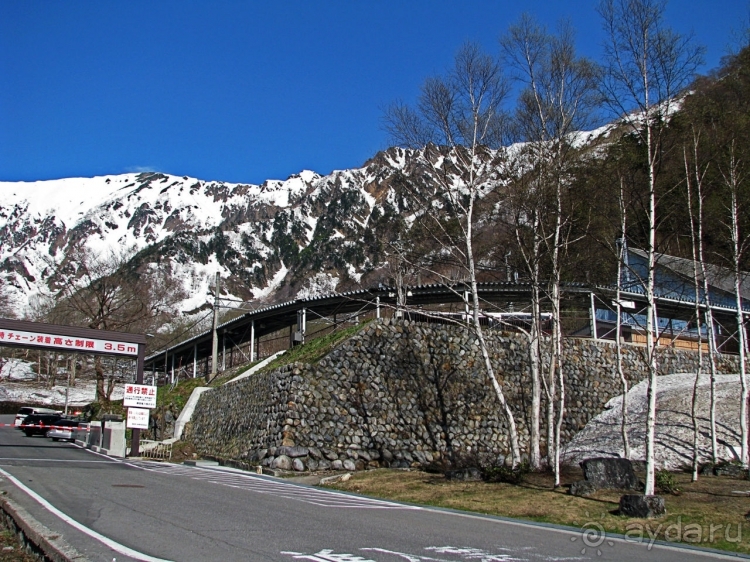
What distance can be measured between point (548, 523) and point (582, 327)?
1175 inches

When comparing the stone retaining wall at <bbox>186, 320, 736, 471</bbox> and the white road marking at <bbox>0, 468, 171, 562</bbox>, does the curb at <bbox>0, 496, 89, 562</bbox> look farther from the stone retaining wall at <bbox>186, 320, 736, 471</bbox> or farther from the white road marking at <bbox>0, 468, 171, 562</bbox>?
the stone retaining wall at <bbox>186, 320, 736, 471</bbox>

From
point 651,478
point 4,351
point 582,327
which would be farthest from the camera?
point 4,351

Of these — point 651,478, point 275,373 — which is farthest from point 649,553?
point 275,373

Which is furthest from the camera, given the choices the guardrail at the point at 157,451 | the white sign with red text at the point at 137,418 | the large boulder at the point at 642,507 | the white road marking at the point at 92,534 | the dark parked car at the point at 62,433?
the dark parked car at the point at 62,433

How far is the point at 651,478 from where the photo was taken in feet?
39.3

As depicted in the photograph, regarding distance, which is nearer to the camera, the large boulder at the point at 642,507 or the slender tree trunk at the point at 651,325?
the large boulder at the point at 642,507

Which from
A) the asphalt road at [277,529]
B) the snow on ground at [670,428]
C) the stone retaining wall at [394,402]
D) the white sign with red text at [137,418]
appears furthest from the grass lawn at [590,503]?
the white sign with red text at [137,418]

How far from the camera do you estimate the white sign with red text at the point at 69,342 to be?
27.4 m

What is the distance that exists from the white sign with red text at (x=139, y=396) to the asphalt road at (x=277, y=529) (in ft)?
40.6

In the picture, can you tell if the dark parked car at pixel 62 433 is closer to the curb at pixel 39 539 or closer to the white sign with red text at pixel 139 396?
the white sign with red text at pixel 139 396

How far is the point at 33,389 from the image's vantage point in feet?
233

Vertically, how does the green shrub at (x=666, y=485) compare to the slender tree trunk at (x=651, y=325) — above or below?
below

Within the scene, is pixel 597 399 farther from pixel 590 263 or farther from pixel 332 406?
pixel 332 406

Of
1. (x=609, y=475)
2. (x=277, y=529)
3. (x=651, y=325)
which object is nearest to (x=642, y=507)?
(x=609, y=475)
